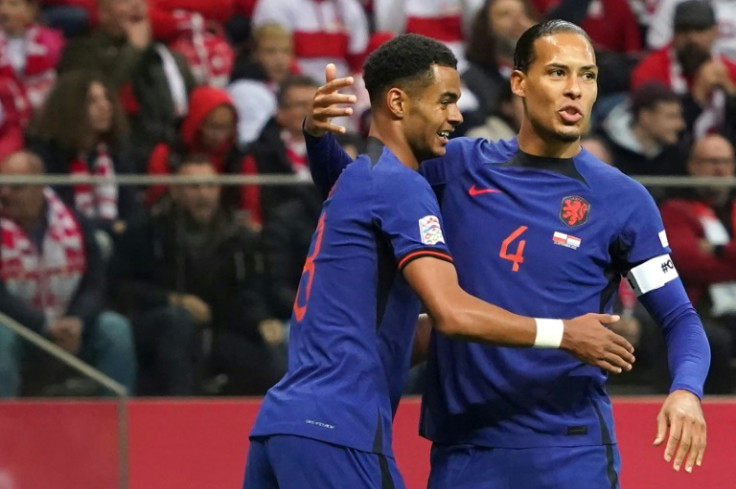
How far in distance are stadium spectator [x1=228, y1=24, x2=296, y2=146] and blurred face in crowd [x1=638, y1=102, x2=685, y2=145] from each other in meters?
2.05

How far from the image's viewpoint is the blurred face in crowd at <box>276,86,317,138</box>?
25.8 feet

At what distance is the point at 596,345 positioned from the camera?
161 inches

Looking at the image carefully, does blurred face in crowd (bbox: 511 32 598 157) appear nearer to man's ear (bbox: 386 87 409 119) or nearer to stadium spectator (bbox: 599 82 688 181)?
man's ear (bbox: 386 87 409 119)

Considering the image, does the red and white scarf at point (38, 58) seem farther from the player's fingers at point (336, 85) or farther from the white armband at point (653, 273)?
the white armband at point (653, 273)

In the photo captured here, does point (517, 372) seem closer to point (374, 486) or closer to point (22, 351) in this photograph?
point (374, 486)

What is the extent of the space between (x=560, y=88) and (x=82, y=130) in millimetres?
3669

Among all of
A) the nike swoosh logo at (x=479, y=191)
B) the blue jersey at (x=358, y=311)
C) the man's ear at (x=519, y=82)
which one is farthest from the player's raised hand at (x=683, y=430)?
the man's ear at (x=519, y=82)

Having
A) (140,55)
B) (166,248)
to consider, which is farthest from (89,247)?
(140,55)

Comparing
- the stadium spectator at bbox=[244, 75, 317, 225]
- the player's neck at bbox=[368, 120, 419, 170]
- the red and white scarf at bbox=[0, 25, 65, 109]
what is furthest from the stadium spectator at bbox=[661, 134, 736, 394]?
the red and white scarf at bbox=[0, 25, 65, 109]

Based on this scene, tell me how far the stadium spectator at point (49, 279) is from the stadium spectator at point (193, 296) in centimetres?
11

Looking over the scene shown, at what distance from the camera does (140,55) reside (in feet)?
28.8

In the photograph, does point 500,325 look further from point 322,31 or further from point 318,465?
point 322,31

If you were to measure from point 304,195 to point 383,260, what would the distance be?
2651 millimetres

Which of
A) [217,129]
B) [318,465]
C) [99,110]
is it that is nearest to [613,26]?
[217,129]
